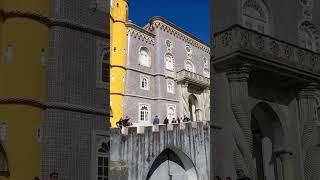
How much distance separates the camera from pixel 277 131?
20.8m

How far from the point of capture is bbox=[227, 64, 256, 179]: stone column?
17344mm

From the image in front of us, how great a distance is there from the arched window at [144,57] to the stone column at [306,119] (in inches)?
1137

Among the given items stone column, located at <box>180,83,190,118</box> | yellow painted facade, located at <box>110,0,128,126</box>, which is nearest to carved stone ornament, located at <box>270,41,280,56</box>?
yellow painted facade, located at <box>110,0,128,126</box>

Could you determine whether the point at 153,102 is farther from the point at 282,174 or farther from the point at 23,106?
the point at 23,106

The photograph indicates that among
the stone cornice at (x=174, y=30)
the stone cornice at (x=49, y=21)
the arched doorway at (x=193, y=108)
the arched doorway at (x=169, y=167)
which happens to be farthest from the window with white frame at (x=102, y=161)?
the arched doorway at (x=193, y=108)

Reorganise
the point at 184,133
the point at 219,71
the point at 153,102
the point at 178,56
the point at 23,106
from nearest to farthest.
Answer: the point at 23,106, the point at 219,71, the point at 184,133, the point at 153,102, the point at 178,56

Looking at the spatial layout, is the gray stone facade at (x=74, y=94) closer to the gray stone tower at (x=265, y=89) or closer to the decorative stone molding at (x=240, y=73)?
the gray stone tower at (x=265, y=89)

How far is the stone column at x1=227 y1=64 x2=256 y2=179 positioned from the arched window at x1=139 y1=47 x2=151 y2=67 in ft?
101

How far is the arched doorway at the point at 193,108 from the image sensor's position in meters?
51.2

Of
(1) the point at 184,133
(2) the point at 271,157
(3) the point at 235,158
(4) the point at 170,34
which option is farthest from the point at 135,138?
(4) the point at 170,34

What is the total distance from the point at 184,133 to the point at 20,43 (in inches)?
Result: 661

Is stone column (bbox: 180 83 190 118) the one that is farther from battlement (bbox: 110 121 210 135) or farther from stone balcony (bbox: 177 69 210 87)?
battlement (bbox: 110 121 210 135)

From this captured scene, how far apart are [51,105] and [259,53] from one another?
27.5ft

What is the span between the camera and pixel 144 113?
47.7 m
